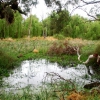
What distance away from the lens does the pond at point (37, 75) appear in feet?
38.9

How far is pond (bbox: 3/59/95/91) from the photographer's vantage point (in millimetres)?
11852

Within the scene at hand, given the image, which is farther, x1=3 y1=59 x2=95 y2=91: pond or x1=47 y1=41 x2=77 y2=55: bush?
x1=47 y1=41 x2=77 y2=55: bush

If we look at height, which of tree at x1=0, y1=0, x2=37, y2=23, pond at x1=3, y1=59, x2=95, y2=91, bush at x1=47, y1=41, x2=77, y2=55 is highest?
tree at x1=0, y1=0, x2=37, y2=23

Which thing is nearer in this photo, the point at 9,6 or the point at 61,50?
the point at 9,6

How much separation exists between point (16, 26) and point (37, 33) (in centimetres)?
1084

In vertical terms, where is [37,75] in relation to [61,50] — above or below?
below

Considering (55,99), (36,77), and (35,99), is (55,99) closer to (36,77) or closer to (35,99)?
(35,99)

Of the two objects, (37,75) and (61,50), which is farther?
(61,50)

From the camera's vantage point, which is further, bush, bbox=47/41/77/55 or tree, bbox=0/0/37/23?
bush, bbox=47/41/77/55

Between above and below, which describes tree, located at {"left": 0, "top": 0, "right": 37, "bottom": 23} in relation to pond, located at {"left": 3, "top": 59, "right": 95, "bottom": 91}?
above

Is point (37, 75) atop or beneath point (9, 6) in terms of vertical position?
beneath

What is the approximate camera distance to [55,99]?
332 inches

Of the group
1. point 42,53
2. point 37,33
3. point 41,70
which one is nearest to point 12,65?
point 41,70

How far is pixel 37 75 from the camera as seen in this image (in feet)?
46.4
